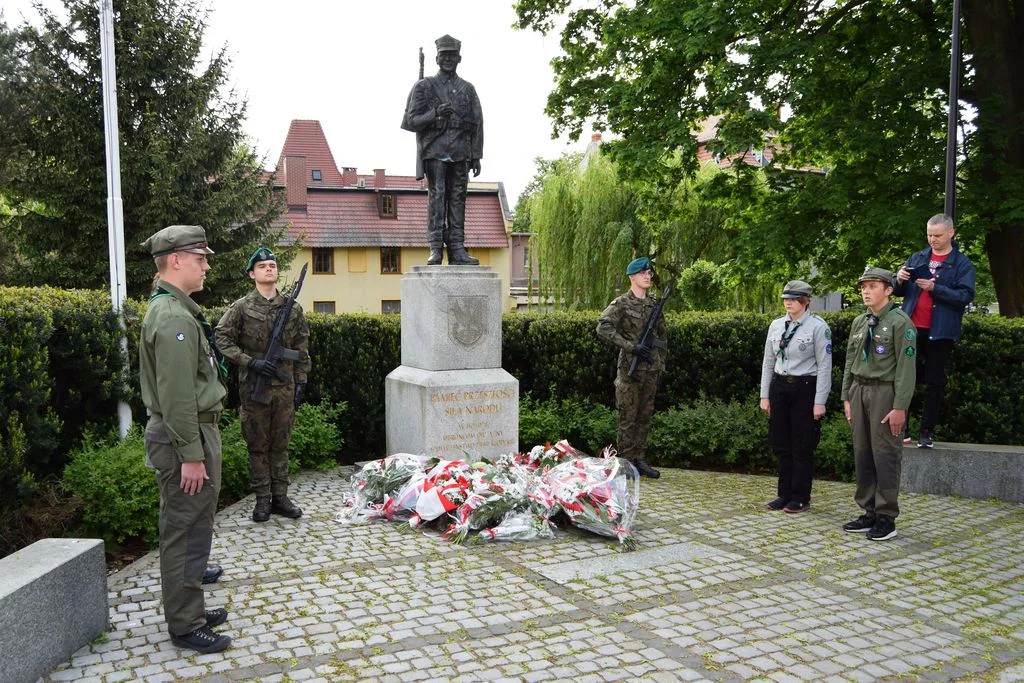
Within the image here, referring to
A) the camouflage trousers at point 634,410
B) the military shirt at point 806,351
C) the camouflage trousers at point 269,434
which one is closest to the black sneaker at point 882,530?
the military shirt at point 806,351

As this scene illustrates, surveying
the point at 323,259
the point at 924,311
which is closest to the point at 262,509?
the point at 924,311

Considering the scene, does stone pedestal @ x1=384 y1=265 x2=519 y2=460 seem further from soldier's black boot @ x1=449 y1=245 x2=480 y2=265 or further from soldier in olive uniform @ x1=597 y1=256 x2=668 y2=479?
soldier in olive uniform @ x1=597 y1=256 x2=668 y2=479

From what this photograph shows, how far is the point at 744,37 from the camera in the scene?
11844 mm

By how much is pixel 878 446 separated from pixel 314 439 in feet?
18.1

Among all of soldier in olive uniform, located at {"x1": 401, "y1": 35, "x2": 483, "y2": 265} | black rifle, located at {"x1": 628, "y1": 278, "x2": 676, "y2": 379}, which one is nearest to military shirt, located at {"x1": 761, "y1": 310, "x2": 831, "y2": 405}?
black rifle, located at {"x1": 628, "y1": 278, "x2": 676, "y2": 379}

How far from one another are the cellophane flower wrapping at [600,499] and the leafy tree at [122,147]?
505 inches

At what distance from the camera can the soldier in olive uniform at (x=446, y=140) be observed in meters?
8.55

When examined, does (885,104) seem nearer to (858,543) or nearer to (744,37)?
(744,37)

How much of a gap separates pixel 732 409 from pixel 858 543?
10.6 ft

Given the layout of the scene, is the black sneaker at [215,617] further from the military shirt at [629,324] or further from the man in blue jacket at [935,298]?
the man in blue jacket at [935,298]

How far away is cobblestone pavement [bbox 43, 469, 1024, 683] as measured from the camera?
4234 mm

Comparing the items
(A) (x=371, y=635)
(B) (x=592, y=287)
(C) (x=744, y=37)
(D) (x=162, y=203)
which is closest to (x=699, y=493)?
(A) (x=371, y=635)

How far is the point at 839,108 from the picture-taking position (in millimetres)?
12617

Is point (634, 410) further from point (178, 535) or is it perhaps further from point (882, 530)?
point (178, 535)
